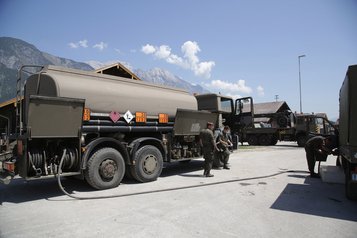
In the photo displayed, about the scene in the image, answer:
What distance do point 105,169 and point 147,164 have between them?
1.44 meters

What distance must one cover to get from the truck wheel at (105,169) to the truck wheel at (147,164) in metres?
0.53

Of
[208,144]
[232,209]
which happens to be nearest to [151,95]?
[208,144]

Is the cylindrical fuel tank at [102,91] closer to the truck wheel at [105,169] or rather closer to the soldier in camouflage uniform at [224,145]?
the truck wheel at [105,169]

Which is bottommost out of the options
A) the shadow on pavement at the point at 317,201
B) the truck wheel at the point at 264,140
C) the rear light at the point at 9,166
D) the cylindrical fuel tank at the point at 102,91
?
the shadow on pavement at the point at 317,201

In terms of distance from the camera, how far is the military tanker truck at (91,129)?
250 inches

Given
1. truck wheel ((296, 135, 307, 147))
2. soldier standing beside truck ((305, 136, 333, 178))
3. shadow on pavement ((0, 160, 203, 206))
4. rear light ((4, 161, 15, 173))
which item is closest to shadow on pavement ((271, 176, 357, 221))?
soldier standing beside truck ((305, 136, 333, 178))

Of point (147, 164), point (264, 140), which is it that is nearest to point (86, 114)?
point (147, 164)

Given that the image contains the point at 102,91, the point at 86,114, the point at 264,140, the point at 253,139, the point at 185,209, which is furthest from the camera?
the point at 253,139

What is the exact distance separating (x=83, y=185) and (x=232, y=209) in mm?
4292

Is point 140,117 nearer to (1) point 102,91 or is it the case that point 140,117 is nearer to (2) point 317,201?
(1) point 102,91

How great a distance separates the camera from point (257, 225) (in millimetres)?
4734

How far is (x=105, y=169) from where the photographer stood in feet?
23.9

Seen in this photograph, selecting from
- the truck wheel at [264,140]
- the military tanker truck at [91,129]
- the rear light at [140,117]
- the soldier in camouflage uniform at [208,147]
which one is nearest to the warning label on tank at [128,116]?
the military tanker truck at [91,129]

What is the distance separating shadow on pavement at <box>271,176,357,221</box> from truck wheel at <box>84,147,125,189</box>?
12.6ft
